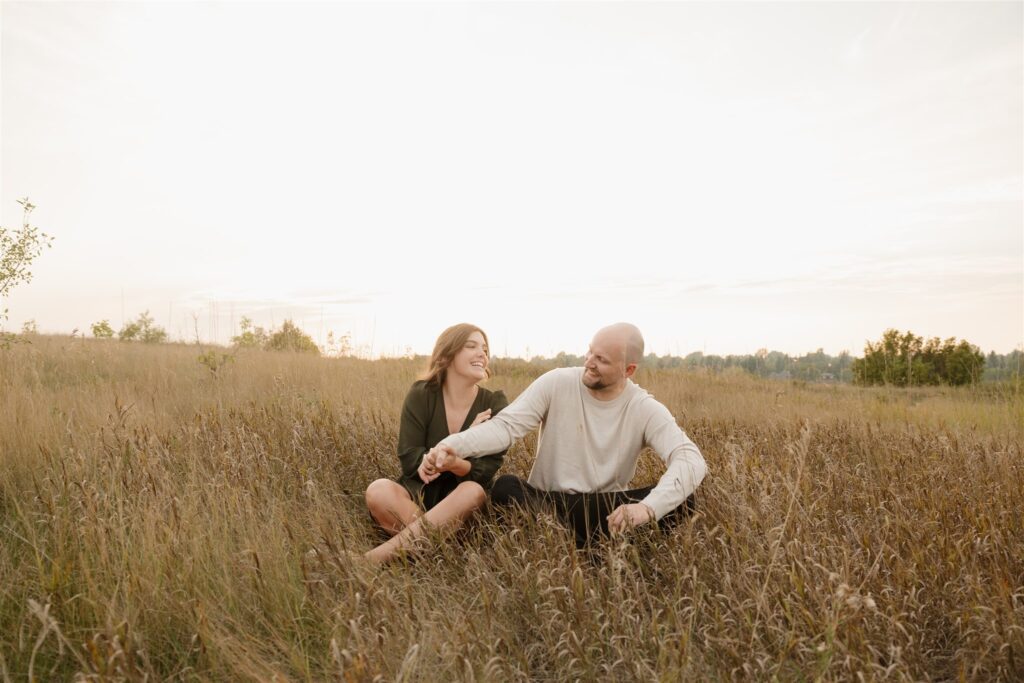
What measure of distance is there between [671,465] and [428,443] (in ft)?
5.43

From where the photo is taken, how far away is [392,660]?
2494mm

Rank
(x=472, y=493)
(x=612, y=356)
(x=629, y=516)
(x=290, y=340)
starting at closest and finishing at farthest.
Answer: (x=629, y=516) < (x=612, y=356) < (x=472, y=493) < (x=290, y=340)

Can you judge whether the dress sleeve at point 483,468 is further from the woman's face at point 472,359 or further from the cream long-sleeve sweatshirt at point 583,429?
the woman's face at point 472,359

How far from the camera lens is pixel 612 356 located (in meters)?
4.00

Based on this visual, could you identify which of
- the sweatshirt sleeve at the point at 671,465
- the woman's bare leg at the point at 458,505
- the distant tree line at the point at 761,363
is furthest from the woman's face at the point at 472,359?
the distant tree line at the point at 761,363

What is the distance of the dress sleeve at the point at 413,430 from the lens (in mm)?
4508

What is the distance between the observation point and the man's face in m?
4.00

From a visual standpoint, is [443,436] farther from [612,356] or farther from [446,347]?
[612,356]

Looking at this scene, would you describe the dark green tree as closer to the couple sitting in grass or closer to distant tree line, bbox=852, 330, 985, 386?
the couple sitting in grass

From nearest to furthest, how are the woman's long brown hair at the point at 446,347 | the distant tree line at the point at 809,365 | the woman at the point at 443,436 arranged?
1. the woman at the point at 443,436
2. the woman's long brown hair at the point at 446,347
3. the distant tree line at the point at 809,365

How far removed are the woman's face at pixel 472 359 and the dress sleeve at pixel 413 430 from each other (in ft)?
1.01

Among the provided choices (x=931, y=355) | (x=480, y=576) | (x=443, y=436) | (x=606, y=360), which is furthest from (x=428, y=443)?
(x=931, y=355)

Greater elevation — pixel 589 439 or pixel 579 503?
pixel 589 439

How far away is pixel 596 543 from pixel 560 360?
32.7ft
